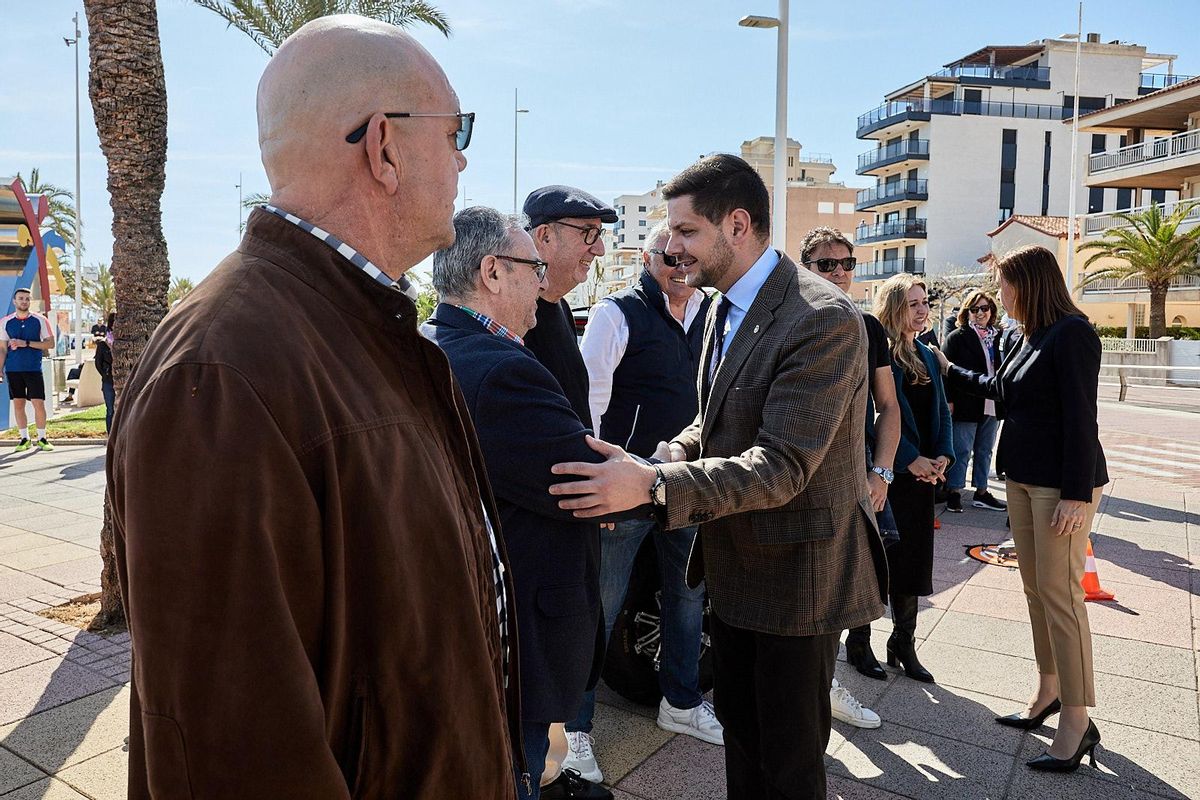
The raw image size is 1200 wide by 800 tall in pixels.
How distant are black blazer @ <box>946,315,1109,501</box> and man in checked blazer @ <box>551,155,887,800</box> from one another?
142 centimetres

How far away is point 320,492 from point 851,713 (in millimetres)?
3418

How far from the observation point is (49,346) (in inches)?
499

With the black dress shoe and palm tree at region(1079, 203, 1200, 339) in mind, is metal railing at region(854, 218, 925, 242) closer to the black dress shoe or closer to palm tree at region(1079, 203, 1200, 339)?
palm tree at region(1079, 203, 1200, 339)

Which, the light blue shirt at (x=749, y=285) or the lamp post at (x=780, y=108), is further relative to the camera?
the lamp post at (x=780, y=108)

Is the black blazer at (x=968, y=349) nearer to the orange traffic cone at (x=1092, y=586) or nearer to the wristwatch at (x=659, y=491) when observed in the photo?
the orange traffic cone at (x=1092, y=586)

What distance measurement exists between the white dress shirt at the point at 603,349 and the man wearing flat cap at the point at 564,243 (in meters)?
0.25

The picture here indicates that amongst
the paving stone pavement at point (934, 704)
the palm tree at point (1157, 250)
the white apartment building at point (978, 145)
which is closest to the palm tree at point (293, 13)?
the paving stone pavement at point (934, 704)

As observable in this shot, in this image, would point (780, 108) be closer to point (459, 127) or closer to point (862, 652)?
point (862, 652)

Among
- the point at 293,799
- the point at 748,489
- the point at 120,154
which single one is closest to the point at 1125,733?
the point at 748,489

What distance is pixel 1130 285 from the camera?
4175 centimetres

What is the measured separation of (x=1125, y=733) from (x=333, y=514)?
13.3ft

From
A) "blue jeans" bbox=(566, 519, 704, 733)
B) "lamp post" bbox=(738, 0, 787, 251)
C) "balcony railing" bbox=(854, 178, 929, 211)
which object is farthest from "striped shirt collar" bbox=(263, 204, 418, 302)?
"balcony railing" bbox=(854, 178, 929, 211)

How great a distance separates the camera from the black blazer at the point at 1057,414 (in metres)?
3.60

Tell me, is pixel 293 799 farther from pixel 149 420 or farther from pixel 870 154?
pixel 870 154
